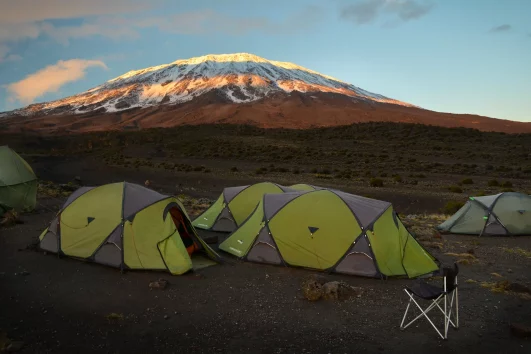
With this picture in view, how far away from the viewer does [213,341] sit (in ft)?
20.2

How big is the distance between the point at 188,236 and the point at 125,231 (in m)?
1.56

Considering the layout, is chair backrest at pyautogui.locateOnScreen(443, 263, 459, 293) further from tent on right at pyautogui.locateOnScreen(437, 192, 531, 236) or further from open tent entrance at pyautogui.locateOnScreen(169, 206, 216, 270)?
tent on right at pyautogui.locateOnScreen(437, 192, 531, 236)

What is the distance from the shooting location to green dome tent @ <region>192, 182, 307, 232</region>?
1259 centimetres

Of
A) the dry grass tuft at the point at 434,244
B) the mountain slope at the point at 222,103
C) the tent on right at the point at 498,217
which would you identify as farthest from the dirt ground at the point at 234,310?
the mountain slope at the point at 222,103

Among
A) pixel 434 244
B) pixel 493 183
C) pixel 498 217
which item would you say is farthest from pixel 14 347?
pixel 493 183

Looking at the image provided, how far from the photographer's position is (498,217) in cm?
1308

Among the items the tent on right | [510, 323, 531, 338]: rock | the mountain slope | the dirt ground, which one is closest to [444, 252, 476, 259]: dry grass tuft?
the dirt ground

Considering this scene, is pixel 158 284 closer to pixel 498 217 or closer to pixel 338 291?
pixel 338 291

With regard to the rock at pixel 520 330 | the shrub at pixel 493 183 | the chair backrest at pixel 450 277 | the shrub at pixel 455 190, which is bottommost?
the rock at pixel 520 330

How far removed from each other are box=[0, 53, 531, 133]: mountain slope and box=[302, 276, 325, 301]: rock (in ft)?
204

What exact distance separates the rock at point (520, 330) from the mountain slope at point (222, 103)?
63513 mm

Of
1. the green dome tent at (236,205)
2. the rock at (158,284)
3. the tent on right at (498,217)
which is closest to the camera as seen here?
the rock at (158,284)

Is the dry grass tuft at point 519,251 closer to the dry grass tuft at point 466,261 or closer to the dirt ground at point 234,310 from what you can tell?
the dirt ground at point 234,310

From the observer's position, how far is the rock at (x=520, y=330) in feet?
20.7
